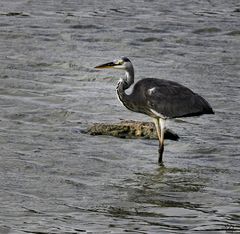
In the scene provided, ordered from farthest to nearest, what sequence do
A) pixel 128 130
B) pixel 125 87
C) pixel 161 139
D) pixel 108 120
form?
pixel 108 120, pixel 128 130, pixel 125 87, pixel 161 139

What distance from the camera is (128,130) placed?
12375 mm

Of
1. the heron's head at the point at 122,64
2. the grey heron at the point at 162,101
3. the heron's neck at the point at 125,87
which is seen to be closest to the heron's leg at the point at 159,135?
the grey heron at the point at 162,101

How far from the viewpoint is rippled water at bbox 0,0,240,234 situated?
30.1ft

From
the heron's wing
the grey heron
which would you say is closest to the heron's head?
the grey heron

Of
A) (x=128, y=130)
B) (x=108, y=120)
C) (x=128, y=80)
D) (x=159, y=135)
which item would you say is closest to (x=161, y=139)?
(x=159, y=135)

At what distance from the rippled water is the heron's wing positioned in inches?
20.1

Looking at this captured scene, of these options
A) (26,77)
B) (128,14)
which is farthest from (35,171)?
(128,14)

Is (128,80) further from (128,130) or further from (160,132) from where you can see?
(160,132)

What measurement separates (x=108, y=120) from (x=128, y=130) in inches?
39.1

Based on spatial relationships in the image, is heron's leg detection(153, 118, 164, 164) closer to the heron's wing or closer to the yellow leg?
the yellow leg

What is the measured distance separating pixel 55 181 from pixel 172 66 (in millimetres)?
6876

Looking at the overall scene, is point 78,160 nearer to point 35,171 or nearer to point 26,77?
point 35,171

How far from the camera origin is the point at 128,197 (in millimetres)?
9820

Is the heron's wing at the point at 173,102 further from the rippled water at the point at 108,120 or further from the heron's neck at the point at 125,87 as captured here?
the rippled water at the point at 108,120
